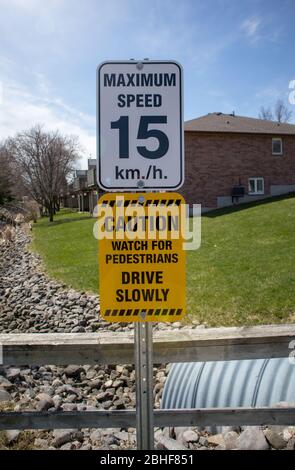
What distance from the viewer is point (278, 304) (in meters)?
6.61

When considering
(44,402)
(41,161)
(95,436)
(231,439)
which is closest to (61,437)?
(95,436)

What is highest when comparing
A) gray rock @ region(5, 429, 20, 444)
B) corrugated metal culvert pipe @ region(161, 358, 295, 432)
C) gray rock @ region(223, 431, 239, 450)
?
corrugated metal culvert pipe @ region(161, 358, 295, 432)

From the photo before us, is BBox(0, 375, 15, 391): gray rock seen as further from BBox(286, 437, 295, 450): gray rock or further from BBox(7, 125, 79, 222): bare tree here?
BBox(7, 125, 79, 222): bare tree

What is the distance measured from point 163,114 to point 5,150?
5037 centimetres

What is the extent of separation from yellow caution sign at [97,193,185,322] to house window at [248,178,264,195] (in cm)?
2601

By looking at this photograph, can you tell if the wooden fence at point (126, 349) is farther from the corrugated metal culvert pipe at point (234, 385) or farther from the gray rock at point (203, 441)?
the gray rock at point (203, 441)

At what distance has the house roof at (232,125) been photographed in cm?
2609

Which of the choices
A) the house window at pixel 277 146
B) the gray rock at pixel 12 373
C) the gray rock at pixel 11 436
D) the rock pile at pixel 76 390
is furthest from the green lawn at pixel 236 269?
the house window at pixel 277 146

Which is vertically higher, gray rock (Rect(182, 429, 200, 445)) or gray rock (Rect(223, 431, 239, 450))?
gray rock (Rect(223, 431, 239, 450))

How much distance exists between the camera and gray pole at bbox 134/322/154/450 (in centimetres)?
216

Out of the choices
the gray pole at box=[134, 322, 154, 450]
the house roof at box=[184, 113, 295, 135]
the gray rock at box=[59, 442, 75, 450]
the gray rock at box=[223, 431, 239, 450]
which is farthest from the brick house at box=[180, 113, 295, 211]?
the gray pole at box=[134, 322, 154, 450]

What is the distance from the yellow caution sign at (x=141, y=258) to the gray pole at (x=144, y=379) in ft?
0.31

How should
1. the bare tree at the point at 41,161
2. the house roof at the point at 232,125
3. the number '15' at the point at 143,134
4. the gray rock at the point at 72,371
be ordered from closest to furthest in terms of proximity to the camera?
the number '15' at the point at 143,134, the gray rock at the point at 72,371, the house roof at the point at 232,125, the bare tree at the point at 41,161

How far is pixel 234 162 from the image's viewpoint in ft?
87.2
